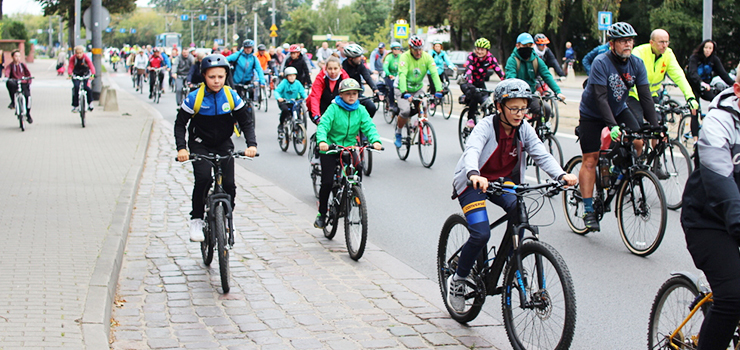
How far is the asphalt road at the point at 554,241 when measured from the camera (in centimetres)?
568

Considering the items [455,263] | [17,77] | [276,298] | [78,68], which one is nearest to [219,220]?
[276,298]

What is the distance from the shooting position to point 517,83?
4977mm

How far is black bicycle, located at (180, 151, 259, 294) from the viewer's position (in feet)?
20.4

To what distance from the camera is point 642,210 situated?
7289 millimetres

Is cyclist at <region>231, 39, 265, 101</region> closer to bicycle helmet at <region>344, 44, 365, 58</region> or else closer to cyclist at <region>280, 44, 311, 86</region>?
cyclist at <region>280, 44, 311, 86</region>

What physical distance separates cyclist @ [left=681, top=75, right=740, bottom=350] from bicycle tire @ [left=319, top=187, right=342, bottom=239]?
4.38 m

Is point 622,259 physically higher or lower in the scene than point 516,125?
lower

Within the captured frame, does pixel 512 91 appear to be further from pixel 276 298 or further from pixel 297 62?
pixel 297 62

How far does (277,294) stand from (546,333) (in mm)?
2299

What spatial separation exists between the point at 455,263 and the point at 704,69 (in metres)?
9.86

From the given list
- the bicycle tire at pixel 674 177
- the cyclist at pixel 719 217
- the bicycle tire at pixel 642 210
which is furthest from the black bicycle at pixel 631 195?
the cyclist at pixel 719 217

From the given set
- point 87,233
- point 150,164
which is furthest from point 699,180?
point 150,164

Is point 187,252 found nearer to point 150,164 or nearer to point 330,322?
point 330,322

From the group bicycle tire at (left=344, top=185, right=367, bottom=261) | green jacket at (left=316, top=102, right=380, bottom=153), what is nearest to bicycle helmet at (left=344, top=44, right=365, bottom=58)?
green jacket at (left=316, top=102, right=380, bottom=153)
